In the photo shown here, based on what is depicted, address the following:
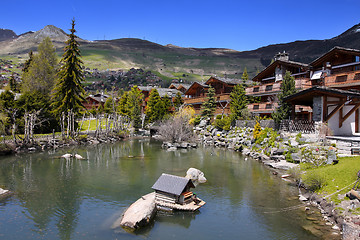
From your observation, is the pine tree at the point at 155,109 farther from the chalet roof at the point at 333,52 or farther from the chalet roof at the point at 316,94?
the chalet roof at the point at 316,94

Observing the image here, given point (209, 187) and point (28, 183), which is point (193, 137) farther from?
point (28, 183)

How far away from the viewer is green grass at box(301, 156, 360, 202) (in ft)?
55.4

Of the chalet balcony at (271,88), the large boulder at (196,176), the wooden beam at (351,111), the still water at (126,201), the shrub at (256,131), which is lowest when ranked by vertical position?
the still water at (126,201)

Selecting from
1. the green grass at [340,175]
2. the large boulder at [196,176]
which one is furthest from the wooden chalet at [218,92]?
the green grass at [340,175]

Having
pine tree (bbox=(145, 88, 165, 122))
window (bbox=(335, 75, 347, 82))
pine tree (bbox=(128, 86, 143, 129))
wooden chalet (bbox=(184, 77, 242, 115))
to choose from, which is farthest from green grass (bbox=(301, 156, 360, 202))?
pine tree (bbox=(145, 88, 165, 122))

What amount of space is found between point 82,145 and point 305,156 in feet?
116

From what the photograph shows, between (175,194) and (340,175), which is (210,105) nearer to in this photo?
(340,175)

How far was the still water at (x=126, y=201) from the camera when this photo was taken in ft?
45.5

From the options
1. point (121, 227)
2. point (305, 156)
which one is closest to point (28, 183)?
point (121, 227)

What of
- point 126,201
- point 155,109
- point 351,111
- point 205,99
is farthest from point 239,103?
point 126,201

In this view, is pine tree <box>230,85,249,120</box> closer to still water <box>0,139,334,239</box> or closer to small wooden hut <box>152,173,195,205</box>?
still water <box>0,139,334,239</box>

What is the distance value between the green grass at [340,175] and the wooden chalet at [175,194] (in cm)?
874

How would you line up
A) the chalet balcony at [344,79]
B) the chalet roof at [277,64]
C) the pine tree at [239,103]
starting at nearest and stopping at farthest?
the chalet balcony at [344,79] → the chalet roof at [277,64] → the pine tree at [239,103]

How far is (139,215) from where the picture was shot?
14.3m
